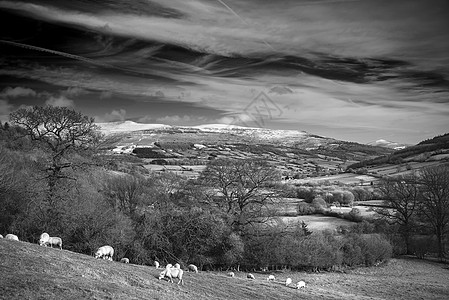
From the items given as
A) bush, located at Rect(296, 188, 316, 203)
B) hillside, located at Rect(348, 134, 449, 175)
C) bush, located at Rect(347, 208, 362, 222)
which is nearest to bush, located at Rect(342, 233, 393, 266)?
bush, located at Rect(347, 208, 362, 222)

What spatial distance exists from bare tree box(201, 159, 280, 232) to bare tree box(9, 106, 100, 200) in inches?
543

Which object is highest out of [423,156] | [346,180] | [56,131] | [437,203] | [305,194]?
[423,156]

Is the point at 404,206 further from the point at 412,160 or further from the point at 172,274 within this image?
the point at 412,160

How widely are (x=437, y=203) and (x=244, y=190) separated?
112 feet

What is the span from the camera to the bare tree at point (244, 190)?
39438 mm

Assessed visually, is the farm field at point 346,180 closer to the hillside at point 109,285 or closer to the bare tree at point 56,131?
the hillside at point 109,285

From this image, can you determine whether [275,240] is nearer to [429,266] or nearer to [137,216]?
[137,216]

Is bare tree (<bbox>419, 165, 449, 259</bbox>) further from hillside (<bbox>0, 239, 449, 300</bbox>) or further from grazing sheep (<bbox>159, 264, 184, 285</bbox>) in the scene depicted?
grazing sheep (<bbox>159, 264, 184, 285</bbox>)

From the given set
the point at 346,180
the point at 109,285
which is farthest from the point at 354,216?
the point at 109,285

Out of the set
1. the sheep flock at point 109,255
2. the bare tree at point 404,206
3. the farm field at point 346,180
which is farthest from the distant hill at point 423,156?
the sheep flock at point 109,255

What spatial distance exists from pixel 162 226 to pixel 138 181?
1802 cm

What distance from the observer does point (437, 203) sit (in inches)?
2157

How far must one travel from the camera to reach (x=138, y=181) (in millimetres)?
52531

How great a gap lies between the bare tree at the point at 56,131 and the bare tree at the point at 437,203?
164 feet
